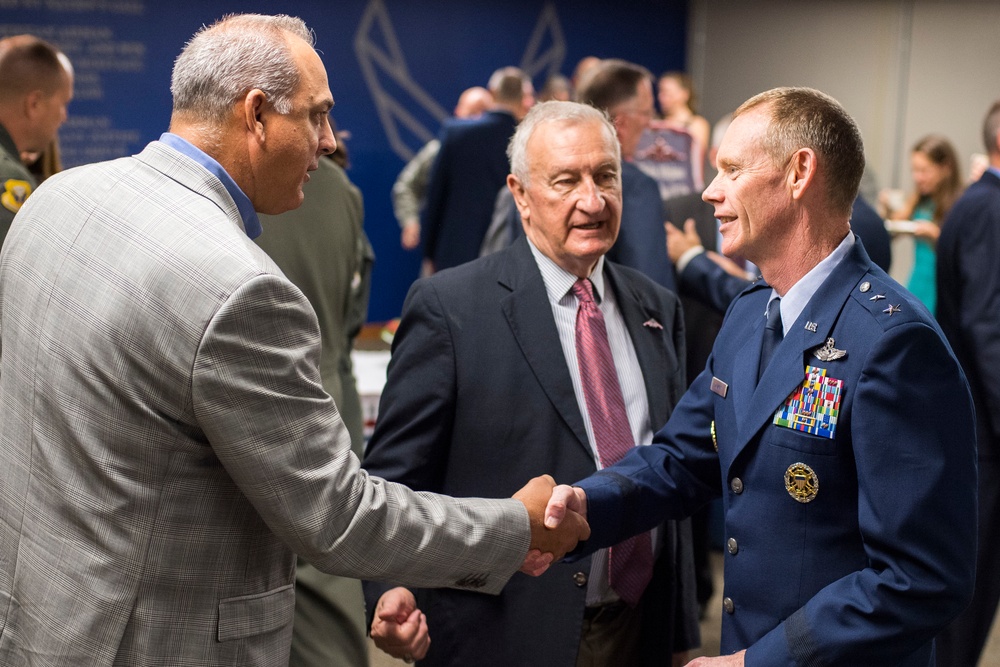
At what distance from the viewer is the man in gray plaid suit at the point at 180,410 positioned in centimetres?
152

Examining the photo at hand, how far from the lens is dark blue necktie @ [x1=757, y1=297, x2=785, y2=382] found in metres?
1.84

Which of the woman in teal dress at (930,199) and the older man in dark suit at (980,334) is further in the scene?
the woman in teal dress at (930,199)

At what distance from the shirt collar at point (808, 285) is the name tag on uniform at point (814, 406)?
5.3 inches

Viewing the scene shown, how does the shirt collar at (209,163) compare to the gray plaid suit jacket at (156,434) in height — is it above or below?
above

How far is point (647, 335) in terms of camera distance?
2373 mm

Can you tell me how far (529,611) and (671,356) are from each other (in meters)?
0.64

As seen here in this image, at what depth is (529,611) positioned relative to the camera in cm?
214

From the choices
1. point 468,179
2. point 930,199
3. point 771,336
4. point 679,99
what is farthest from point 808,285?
point 679,99

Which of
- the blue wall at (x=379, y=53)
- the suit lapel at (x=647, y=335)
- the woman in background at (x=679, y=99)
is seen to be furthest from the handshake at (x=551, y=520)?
the woman in background at (x=679, y=99)

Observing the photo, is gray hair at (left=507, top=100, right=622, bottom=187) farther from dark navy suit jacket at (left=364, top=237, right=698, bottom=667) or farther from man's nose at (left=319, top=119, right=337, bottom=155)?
man's nose at (left=319, top=119, right=337, bottom=155)

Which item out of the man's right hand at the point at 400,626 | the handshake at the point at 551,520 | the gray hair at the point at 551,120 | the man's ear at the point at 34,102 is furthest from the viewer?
the man's ear at the point at 34,102

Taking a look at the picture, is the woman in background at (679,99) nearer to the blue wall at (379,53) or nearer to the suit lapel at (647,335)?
the blue wall at (379,53)

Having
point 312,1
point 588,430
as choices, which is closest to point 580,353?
point 588,430

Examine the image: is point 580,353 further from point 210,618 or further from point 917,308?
point 210,618
